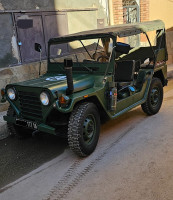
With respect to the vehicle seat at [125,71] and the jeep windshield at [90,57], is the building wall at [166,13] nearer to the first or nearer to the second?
the vehicle seat at [125,71]

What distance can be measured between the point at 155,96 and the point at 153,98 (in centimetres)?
11

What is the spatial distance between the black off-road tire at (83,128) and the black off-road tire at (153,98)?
1710 millimetres

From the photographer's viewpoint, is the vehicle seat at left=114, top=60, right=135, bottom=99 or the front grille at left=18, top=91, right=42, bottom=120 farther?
the vehicle seat at left=114, top=60, right=135, bottom=99

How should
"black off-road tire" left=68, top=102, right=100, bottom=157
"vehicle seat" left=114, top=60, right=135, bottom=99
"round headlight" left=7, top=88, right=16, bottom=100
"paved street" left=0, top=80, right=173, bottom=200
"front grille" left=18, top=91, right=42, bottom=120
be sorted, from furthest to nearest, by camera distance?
"vehicle seat" left=114, top=60, right=135, bottom=99
"round headlight" left=7, top=88, right=16, bottom=100
"front grille" left=18, top=91, right=42, bottom=120
"black off-road tire" left=68, top=102, right=100, bottom=157
"paved street" left=0, top=80, right=173, bottom=200

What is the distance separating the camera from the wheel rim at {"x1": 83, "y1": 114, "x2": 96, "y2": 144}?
3.72 meters

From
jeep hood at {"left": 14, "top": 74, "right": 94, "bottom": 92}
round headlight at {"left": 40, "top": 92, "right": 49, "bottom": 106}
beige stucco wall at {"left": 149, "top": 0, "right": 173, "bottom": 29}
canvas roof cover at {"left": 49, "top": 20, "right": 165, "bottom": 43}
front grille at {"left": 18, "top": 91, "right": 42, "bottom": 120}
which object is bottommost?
front grille at {"left": 18, "top": 91, "right": 42, "bottom": 120}

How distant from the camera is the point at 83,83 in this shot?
3.93 meters

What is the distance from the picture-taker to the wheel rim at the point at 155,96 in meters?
5.36

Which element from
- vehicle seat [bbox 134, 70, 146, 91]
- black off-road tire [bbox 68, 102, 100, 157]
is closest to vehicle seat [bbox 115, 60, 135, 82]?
vehicle seat [bbox 134, 70, 146, 91]

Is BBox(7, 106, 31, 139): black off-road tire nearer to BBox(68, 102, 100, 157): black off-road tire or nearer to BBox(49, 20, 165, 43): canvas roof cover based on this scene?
BBox(68, 102, 100, 157): black off-road tire

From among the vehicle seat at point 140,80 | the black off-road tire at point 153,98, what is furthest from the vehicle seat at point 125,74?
the black off-road tire at point 153,98

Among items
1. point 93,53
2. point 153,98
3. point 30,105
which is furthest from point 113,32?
point 153,98

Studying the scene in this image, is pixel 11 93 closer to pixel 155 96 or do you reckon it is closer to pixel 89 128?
pixel 89 128

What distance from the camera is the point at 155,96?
5.47 meters
